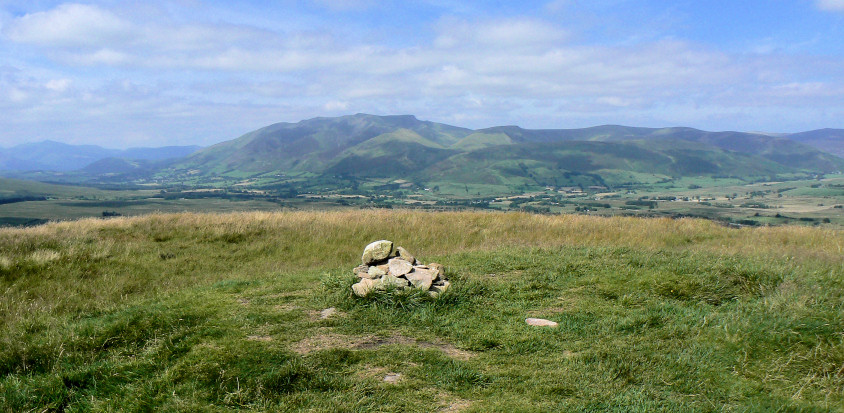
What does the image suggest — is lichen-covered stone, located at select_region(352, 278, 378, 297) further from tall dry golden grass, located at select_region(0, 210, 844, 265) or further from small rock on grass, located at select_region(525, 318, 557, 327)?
tall dry golden grass, located at select_region(0, 210, 844, 265)

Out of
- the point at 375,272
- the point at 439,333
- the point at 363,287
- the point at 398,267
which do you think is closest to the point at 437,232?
the point at 398,267

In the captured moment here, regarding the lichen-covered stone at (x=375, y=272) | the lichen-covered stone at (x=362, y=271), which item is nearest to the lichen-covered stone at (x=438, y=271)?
the lichen-covered stone at (x=375, y=272)

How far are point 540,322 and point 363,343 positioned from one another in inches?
121

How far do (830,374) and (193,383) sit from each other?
25.9 ft

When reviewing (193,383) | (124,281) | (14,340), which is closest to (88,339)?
(14,340)

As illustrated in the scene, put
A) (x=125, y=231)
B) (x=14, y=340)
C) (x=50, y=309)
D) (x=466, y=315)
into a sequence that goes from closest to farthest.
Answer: (x=14, y=340)
(x=466, y=315)
(x=50, y=309)
(x=125, y=231)

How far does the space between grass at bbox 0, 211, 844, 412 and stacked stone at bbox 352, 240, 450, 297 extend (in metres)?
0.36

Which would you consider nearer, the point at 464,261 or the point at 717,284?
the point at 717,284

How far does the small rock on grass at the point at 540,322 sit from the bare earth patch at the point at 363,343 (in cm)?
162

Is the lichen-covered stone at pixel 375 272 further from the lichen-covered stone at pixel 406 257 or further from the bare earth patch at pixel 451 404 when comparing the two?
the bare earth patch at pixel 451 404

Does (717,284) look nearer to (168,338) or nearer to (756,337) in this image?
(756,337)

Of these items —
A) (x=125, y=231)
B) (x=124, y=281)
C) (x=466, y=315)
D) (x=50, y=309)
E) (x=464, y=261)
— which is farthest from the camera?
(x=125, y=231)

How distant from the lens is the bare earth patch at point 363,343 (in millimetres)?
6788

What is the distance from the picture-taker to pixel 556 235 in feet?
56.8
